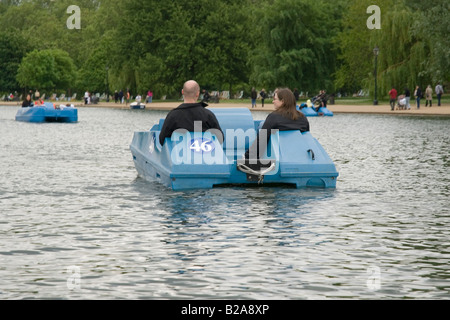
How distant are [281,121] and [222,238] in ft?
17.1

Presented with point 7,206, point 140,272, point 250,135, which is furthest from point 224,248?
point 250,135

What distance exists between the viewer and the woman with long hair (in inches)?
561

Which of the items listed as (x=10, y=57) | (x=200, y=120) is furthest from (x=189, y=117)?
(x=10, y=57)

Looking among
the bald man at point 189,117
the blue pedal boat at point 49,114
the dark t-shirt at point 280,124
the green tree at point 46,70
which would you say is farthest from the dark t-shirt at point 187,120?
the green tree at point 46,70

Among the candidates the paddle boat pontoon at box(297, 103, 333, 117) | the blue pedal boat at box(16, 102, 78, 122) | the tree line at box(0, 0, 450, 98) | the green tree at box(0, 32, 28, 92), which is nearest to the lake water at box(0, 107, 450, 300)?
the blue pedal boat at box(16, 102, 78, 122)

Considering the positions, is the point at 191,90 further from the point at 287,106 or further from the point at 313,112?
the point at 313,112

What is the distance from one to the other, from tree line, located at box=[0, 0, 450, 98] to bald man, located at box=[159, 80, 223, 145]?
39.6 metres

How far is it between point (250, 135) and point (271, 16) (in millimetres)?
61879

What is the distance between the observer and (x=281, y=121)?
567 inches

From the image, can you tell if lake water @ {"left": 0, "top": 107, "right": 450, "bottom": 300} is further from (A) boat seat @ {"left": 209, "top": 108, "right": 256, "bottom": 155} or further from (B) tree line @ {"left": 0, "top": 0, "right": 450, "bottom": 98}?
(B) tree line @ {"left": 0, "top": 0, "right": 450, "bottom": 98}

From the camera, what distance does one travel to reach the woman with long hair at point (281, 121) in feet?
46.7

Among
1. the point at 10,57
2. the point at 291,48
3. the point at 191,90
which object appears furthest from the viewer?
the point at 10,57
